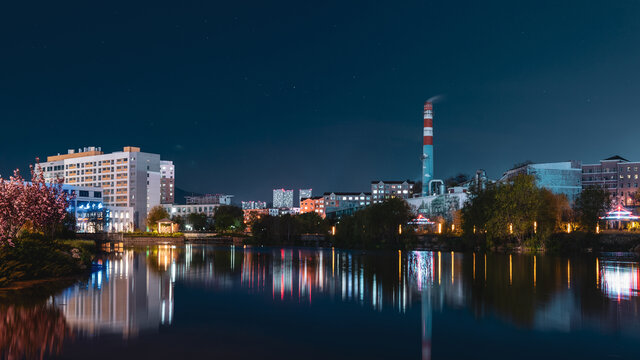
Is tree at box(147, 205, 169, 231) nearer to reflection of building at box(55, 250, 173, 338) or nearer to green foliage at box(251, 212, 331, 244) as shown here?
green foliage at box(251, 212, 331, 244)

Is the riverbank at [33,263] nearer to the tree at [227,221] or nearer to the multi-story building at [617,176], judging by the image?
the tree at [227,221]

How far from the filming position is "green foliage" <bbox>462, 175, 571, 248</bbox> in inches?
2379

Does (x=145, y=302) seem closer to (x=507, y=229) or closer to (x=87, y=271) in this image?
(x=87, y=271)

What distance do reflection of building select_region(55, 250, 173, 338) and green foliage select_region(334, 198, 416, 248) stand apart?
5364cm

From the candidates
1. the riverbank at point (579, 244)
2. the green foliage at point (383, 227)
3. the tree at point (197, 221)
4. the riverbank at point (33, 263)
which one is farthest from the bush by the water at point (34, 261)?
the tree at point (197, 221)

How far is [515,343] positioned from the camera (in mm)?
12914

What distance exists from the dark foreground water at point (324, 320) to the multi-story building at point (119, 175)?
14830 centimetres

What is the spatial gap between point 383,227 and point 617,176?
101 meters

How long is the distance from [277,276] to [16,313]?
52.3 feet

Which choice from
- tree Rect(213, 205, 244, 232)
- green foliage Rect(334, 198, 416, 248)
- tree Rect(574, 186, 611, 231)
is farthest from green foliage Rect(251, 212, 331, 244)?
tree Rect(574, 186, 611, 231)

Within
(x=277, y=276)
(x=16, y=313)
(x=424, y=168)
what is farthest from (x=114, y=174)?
(x=16, y=313)

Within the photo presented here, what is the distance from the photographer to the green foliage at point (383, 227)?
78.1 meters

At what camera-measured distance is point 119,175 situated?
170875 mm

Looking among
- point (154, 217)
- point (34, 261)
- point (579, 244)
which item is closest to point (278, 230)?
point (154, 217)
